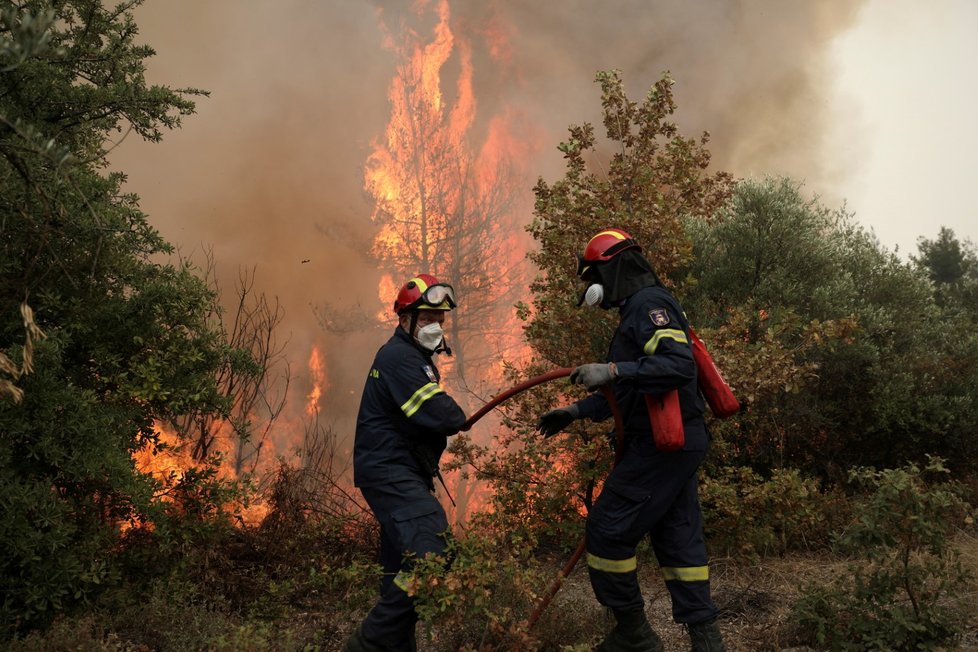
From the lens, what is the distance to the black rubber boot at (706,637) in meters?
3.24

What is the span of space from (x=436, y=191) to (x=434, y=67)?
6.21 m

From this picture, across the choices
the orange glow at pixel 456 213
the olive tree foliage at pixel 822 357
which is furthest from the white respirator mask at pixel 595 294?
the orange glow at pixel 456 213

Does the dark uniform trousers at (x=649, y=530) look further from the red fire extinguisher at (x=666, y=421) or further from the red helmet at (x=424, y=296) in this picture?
the red helmet at (x=424, y=296)

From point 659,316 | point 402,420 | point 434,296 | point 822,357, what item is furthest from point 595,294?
point 822,357

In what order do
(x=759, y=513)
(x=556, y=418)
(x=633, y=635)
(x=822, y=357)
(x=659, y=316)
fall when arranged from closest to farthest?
1. (x=659, y=316)
2. (x=633, y=635)
3. (x=556, y=418)
4. (x=759, y=513)
5. (x=822, y=357)

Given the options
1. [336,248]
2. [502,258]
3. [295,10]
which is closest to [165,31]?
[295,10]

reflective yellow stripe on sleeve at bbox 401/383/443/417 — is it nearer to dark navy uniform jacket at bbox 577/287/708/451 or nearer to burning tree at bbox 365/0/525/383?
dark navy uniform jacket at bbox 577/287/708/451

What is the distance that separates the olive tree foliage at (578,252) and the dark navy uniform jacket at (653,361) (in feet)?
5.68

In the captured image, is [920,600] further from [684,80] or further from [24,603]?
[684,80]

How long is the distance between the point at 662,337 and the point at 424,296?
Result: 131cm

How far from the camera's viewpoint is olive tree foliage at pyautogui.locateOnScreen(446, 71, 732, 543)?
5.39m

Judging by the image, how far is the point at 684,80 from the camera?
94.5 ft

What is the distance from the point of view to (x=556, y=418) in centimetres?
377

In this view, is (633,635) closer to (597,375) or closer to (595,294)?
(597,375)
